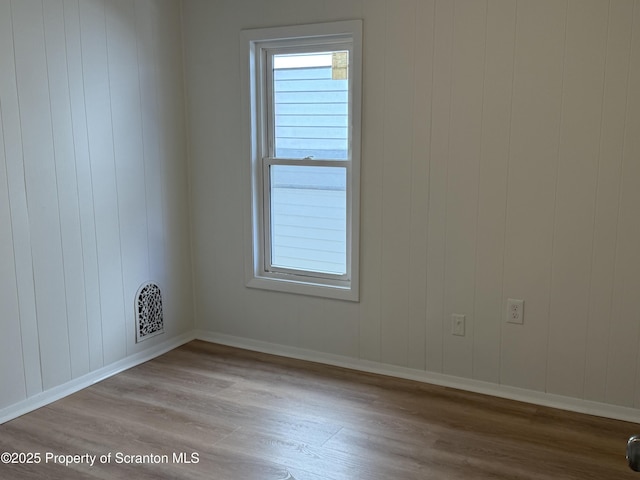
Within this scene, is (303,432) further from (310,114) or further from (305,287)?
(310,114)

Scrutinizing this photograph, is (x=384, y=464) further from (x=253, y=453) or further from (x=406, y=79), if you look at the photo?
(x=406, y=79)

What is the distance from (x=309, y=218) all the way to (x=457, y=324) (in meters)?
1.11

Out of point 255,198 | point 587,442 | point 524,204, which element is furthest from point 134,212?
point 587,442

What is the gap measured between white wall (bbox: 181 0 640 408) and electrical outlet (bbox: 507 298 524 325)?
34 millimetres

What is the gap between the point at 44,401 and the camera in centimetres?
318

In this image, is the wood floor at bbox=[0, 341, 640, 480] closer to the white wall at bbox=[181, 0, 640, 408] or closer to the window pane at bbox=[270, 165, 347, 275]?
the white wall at bbox=[181, 0, 640, 408]

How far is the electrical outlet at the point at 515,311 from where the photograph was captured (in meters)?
3.17

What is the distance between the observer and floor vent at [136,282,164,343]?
3.78m

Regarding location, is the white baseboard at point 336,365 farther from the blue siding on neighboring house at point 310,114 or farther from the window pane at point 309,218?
the blue siding on neighboring house at point 310,114

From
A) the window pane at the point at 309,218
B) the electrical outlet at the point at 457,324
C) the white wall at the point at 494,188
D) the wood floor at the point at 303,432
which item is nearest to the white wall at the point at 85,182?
the wood floor at the point at 303,432

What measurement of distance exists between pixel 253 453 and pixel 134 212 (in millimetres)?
1713

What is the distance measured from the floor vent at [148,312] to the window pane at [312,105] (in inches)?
46.4

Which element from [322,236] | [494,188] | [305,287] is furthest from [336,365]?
[494,188]

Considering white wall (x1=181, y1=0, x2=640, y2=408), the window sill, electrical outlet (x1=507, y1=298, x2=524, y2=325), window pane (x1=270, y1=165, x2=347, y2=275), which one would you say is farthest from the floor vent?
electrical outlet (x1=507, y1=298, x2=524, y2=325)
